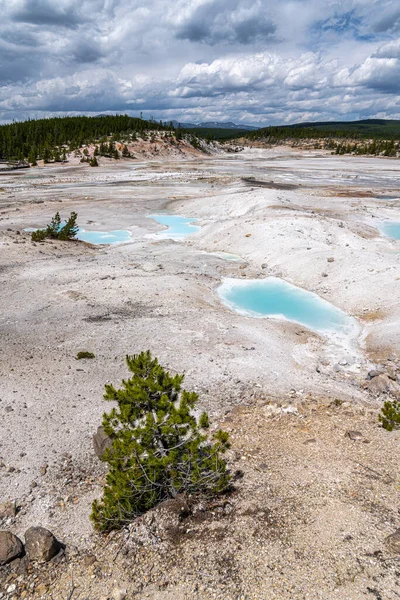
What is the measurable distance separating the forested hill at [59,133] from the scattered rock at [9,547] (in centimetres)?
8125

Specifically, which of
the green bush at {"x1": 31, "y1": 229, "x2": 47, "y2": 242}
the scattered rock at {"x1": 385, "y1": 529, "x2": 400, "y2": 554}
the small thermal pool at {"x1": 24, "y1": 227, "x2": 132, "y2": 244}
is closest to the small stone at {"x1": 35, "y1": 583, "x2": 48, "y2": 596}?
the scattered rock at {"x1": 385, "y1": 529, "x2": 400, "y2": 554}

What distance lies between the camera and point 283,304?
17797 mm

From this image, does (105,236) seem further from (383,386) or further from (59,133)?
(59,133)

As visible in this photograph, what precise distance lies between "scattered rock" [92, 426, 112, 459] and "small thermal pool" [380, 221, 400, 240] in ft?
84.8

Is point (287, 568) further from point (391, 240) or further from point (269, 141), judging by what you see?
point (269, 141)

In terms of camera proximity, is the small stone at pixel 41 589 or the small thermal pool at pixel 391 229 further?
the small thermal pool at pixel 391 229

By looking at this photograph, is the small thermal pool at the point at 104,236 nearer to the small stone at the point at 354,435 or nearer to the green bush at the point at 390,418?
the small stone at the point at 354,435

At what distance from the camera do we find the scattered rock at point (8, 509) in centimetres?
659

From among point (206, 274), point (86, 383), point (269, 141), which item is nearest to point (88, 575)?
point (86, 383)

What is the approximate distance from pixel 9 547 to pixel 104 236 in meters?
Answer: 25.6

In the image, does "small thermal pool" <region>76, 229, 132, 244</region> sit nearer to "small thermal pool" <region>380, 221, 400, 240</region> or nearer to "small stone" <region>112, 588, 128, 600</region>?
"small thermal pool" <region>380, 221, 400, 240</region>

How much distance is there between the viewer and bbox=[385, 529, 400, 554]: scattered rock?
16.6 feet

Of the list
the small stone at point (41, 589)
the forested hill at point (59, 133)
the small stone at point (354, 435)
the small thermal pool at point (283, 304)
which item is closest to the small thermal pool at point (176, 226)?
the small thermal pool at point (283, 304)

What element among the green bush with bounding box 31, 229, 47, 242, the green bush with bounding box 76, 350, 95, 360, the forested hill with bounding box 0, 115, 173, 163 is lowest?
the green bush with bounding box 76, 350, 95, 360
